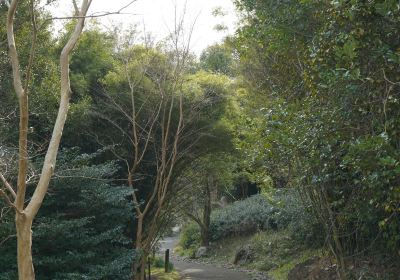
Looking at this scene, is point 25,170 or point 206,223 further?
point 206,223

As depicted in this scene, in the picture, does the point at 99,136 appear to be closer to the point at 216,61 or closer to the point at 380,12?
the point at 380,12

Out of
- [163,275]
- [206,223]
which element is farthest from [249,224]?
[163,275]

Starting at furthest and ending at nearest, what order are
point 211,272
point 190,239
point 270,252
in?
point 190,239 < point 270,252 < point 211,272

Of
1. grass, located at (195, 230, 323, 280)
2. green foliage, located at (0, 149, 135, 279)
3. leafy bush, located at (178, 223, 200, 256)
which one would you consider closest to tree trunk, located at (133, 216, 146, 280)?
green foliage, located at (0, 149, 135, 279)

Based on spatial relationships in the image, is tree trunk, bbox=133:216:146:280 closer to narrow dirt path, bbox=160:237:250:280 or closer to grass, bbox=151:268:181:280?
grass, bbox=151:268:181:280

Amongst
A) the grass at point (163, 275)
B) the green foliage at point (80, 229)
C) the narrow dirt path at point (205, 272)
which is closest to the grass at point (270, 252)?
the narrow dirt path at point (205, 272)

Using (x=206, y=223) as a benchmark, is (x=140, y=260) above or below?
below

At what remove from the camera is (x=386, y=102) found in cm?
520

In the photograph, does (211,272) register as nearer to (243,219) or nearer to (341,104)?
(243,219)

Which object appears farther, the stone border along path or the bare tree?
the stone border along path

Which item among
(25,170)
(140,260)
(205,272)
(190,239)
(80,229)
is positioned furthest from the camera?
(190,239)

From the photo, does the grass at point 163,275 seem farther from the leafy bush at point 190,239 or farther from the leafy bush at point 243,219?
the leafy bush at point 190,239

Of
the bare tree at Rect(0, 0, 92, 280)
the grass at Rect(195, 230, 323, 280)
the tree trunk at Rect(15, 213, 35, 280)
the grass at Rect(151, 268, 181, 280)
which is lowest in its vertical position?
the grass at Rect(151, 268, 181, 280)

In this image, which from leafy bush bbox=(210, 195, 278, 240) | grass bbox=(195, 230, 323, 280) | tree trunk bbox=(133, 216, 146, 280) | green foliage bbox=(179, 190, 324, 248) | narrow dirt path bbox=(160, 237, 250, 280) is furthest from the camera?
leafy bush bbox=(210, 195, 278, 240)
